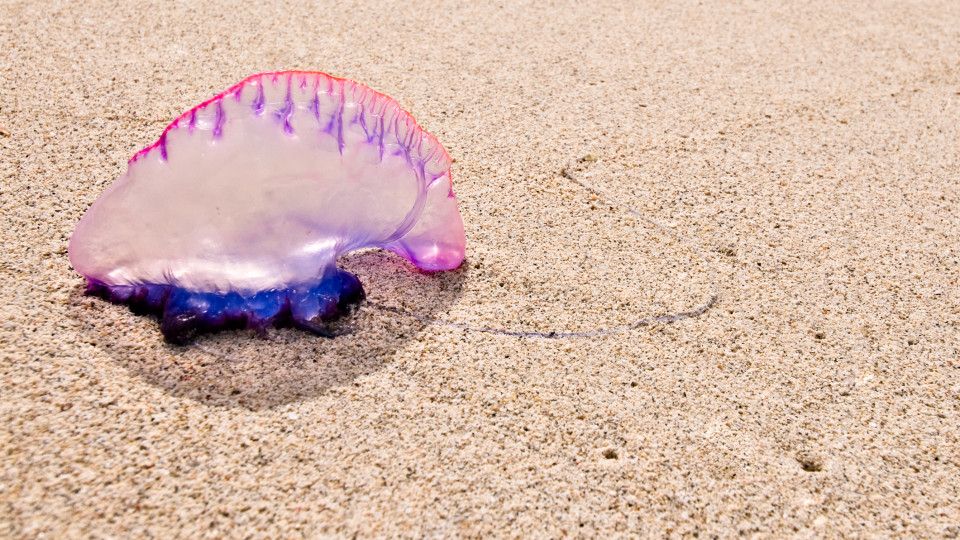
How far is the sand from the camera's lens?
144cm

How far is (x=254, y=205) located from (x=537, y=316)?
0.63m

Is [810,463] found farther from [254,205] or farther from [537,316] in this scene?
[254,205]

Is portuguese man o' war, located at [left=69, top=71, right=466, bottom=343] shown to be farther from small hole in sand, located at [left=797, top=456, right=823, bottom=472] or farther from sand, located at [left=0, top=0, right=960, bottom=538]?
small hole in sand, located at [left=797, top=456, right=823, bottom=472]

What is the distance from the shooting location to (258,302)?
1.70 meters

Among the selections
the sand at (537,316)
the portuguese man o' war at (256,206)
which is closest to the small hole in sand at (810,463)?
the sand at (537,316)

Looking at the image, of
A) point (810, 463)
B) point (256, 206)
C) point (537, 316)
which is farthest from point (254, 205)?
point (810, 463)

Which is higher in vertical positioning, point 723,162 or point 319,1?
point 319,1

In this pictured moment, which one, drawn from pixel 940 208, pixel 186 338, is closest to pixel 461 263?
pixel 186 338

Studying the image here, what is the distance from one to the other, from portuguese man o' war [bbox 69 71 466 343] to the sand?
0.25 feet

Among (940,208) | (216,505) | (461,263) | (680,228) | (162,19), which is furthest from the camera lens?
(162,19)

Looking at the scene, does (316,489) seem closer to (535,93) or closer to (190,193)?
(190,193)

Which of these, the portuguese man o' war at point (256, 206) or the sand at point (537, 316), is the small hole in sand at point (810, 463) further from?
the portuguese man o' war at point (256, 206)

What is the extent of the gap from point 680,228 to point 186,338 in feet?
3.94

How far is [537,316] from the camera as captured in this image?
6.08 feet
